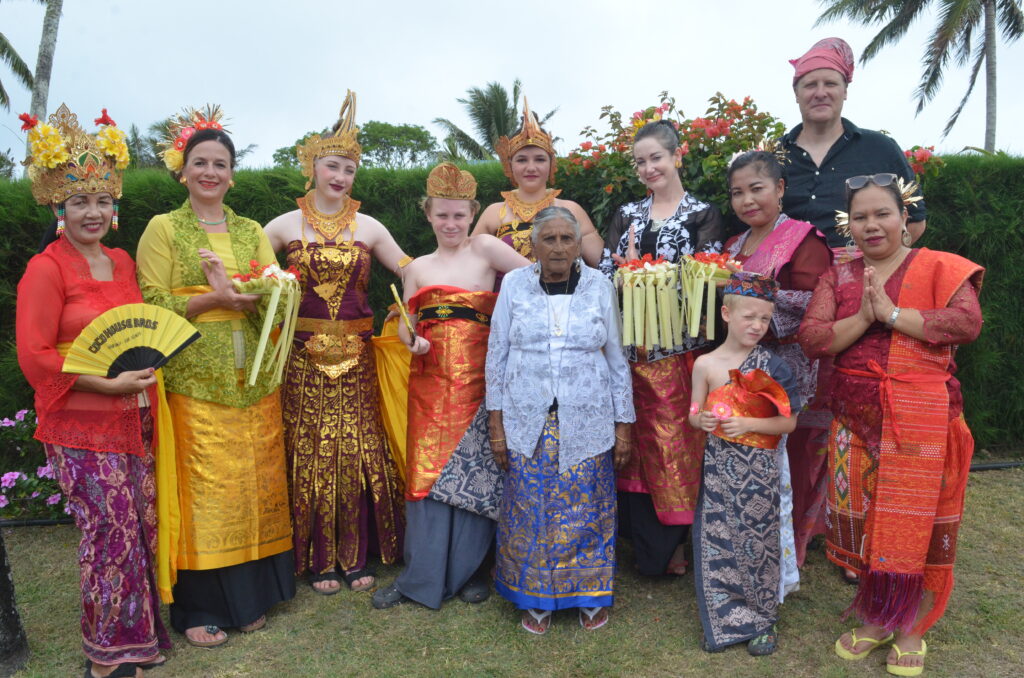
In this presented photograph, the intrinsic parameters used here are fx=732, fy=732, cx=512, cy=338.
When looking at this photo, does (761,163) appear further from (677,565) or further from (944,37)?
(944,37)

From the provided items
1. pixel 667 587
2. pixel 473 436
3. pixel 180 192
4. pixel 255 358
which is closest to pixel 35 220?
pixel 180 192

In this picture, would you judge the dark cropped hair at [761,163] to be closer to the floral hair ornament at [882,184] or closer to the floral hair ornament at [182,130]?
the floral hair ornament at [882,184]

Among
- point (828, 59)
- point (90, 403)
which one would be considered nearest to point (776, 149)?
point (828, 59)

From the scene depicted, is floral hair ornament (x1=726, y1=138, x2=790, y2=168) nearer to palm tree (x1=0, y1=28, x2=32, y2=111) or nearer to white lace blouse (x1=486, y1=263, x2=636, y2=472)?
white lace blouse (x1=486, y1=263, x2=636, y2=472)

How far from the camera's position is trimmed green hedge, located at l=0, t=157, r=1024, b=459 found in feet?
18.3

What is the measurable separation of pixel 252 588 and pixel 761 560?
8.48 ft

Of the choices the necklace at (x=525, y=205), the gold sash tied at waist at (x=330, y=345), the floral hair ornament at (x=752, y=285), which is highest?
the necklace at (x=525, y=205)

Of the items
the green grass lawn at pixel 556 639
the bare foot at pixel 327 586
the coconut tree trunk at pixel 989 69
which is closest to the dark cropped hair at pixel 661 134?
the green grass lawn at pixel 556 639

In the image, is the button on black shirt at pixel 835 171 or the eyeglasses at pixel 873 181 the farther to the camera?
the button on black shirt at pixel 835 171

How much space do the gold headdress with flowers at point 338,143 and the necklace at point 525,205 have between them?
99 centimetres

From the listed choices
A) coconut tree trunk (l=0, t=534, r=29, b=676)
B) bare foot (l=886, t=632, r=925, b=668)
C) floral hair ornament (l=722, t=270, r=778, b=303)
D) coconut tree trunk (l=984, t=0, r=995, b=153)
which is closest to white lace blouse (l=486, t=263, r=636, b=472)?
floral hair ornament (l=722, t=270, r=778, b=303)

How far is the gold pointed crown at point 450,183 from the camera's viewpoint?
4109mm

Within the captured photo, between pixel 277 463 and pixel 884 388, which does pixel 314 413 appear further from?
pixel 884 388

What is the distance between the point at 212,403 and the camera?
12.2 ft
